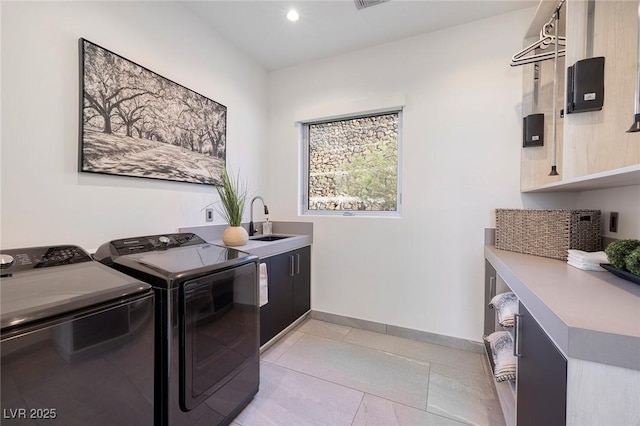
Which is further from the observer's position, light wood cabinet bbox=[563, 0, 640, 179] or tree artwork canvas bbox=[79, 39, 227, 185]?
tree artwork canvas bbox=[79, 39, 227, 185]

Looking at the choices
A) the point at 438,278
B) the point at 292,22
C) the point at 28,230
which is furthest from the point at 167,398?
the point at 292,22

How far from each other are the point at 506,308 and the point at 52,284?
2.08 meters

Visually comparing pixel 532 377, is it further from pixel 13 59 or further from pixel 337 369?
pixel 13 59

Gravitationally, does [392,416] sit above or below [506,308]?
below

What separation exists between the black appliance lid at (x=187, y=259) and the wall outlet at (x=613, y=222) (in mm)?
2160

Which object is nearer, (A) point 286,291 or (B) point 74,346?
(B) point 74,346

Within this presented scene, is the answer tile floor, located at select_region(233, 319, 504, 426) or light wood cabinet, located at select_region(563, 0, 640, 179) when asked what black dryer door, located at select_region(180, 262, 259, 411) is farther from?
light wood cabinet, located at select_region(563, 0, 640, 179)

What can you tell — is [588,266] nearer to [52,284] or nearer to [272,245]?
[272,245]

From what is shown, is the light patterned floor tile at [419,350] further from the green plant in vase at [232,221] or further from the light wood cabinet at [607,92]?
the light wood cabinet at [607,92]

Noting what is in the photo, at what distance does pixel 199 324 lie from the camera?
1.23 m

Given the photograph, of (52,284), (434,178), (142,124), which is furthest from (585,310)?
(142,124)

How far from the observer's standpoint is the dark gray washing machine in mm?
699

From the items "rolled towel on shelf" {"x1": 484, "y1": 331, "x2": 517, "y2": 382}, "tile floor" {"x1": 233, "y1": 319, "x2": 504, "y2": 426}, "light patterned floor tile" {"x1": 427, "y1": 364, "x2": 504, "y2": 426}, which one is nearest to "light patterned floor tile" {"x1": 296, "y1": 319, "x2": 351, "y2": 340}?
"tile floor" {"x1": 233, "y1": 319, "x2": 504, "y2": 426}

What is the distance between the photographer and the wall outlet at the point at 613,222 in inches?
57.2
